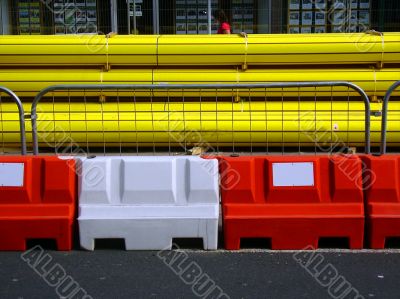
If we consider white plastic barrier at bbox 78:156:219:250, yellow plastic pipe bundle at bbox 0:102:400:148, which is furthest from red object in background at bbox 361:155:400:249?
yellow plastic pipe bundle at bbox 0:102:400:148

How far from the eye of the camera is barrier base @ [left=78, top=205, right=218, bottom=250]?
4926mm

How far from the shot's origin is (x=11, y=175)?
499cm

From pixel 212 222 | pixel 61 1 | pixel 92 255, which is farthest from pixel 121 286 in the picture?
pixel 61 1

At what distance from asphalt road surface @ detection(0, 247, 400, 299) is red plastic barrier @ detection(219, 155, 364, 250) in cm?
16

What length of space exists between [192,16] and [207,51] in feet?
17.4

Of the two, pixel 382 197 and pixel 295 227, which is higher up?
pixel 382 197

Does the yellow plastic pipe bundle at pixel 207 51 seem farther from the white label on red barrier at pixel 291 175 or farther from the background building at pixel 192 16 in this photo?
the background building at pixel 192 16

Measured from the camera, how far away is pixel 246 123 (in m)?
8.41

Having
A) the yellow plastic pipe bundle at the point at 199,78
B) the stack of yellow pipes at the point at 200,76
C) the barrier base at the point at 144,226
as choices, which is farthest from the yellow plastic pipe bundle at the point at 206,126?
the barrier base at the point at 144,226

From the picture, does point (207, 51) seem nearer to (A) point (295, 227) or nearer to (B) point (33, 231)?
(A) point (295, 227)

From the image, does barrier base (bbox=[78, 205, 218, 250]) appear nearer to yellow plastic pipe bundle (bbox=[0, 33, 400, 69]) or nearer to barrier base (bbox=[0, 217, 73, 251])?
barrier base (bbox=[0, 217, 73, 251])

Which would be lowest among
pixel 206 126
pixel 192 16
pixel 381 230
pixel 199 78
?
pixel 381 230

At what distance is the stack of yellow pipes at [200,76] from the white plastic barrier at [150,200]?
133 inches

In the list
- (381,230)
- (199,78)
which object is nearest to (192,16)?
(199,78)
